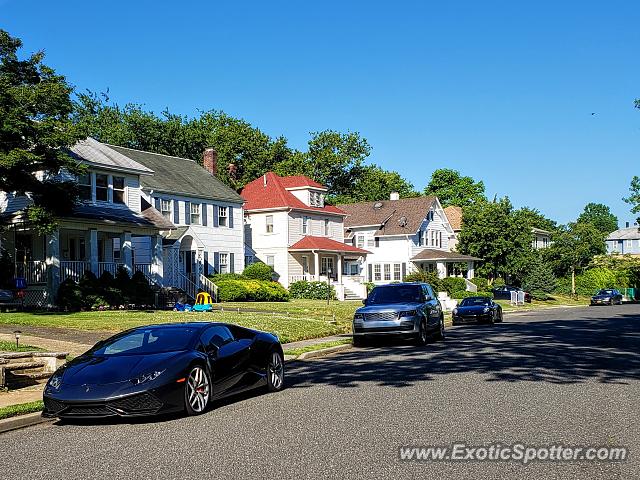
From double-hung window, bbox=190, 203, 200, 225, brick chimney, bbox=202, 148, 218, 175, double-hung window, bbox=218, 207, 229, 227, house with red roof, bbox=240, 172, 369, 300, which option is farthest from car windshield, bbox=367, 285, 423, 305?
brick chimney, bbox=202, 148, 218, 175

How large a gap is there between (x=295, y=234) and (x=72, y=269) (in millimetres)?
24621

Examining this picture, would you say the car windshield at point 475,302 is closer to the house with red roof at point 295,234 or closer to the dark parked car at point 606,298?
the house with red roof at point 295,234

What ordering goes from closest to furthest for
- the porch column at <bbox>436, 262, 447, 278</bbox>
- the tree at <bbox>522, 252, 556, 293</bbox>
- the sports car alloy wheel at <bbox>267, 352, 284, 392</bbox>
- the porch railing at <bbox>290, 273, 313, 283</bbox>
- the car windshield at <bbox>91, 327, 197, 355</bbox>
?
the car windshield at <bbox>91, 327, 197, 355</bbox>
the sports car alloy wheel at <bbox>267, 352, 284, 392</bbox>
the porch railing at <bbox>290, 273, 313, 283</bbox>
the porch column at <bbox>436, 262, 447, 278</bbox>
the tree at <bbox>522, 252, 556, 293</bbox>

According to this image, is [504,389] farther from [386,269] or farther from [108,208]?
[386,269]

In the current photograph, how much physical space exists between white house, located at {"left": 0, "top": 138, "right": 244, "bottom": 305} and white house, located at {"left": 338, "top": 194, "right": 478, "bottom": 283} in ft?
59.7

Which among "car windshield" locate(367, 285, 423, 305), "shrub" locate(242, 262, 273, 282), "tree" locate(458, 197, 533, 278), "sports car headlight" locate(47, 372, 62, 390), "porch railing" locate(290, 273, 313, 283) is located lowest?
"sports car headlight" locate(47, 372, 62, 390)

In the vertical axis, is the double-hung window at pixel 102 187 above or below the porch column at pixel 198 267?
above

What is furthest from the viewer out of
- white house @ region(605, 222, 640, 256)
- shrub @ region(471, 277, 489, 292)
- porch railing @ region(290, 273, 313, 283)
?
white house @ region(605, 222, 640, 256)

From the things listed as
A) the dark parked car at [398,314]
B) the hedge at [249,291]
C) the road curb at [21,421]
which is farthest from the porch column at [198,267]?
the road curb at [21,421]

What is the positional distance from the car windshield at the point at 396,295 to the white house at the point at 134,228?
12.6 meters

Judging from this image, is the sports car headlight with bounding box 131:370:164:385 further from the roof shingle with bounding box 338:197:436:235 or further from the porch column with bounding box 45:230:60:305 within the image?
the roof shingle with bounding box 338:197:436:235

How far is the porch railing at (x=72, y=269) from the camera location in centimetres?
3313

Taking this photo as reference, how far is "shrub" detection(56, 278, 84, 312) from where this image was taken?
31016 millimetres

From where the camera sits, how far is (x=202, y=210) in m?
48.0
